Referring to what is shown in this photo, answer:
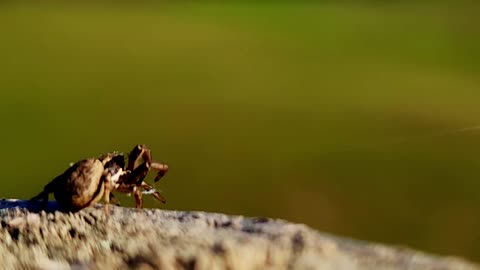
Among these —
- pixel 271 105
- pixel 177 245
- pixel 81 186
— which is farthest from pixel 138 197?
pixel 271 105

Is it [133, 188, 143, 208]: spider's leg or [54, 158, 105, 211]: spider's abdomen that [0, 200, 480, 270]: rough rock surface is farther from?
[133, 188, 143, 208]: spider's leg

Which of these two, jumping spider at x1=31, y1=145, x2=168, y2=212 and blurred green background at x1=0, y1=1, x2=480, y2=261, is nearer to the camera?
jumping spider at x1=31, y1=145, x2=168, y2=212

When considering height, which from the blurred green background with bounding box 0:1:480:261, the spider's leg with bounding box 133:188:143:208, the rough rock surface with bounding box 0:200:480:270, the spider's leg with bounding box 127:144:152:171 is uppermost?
the blurred green background with bounding box 0:1:480:261

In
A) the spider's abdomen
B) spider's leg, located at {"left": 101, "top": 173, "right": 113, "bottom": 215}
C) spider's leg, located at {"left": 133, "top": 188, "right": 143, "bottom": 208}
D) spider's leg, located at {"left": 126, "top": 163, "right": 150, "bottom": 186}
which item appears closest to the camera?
the spider's abdomen

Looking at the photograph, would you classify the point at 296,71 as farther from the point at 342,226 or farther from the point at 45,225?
the point at 45,225

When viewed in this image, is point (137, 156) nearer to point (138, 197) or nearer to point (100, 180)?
point (138, 197)

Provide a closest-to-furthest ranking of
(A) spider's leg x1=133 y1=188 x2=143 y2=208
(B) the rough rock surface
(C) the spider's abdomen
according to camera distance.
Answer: (B) the rough rock surface, (C) the spider's abdomen, (A) spider's leg x1=133 y1=188 x2=143 y2=208

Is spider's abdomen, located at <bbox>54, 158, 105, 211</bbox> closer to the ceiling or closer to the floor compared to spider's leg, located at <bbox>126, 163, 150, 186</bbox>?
closer to the floor

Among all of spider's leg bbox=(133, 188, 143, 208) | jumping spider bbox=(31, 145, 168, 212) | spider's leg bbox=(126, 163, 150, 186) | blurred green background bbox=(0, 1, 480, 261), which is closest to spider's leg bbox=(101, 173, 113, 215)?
jumping spider bbox=(31, 145, 168, 212)

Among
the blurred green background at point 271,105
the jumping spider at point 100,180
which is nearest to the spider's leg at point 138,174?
the jumping spider at point 100,180
